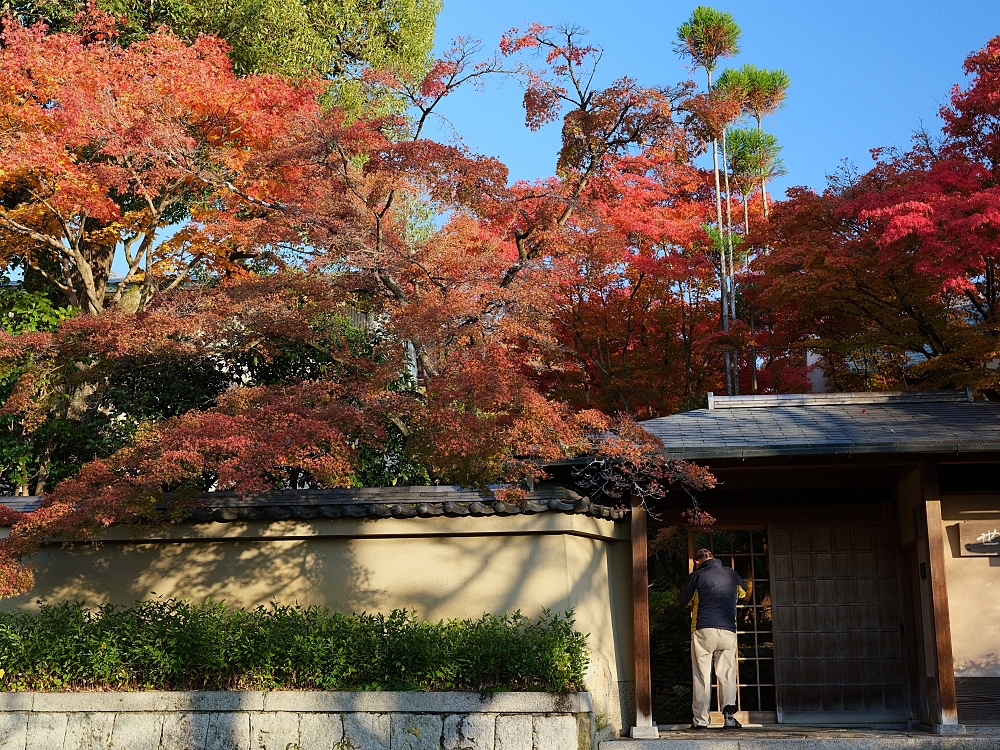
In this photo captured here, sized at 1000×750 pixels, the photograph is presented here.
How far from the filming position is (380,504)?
32.9 feet

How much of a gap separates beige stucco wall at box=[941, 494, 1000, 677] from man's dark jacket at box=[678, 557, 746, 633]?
2.42 metres

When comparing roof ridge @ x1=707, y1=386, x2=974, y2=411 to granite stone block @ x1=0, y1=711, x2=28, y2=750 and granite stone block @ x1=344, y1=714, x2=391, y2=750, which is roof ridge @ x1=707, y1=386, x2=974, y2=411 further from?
granite stone block @ x1=0, y1=711, x2=28, y2=750

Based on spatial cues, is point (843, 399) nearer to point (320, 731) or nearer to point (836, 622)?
point (836, 622)

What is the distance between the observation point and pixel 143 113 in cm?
1366

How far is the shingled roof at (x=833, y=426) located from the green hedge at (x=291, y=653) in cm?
230

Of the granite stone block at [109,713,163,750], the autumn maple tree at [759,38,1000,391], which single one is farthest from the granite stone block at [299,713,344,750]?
the autumn maple tree at [759,38,1000,391]

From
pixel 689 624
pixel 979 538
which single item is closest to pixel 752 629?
pixel 689 624

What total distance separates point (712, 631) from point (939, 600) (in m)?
2.18

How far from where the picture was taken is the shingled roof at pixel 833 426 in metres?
9.44

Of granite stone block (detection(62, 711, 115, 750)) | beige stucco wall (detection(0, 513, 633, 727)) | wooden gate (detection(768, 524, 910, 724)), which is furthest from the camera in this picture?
wooden gate (detection(768, 524, 910, 724))

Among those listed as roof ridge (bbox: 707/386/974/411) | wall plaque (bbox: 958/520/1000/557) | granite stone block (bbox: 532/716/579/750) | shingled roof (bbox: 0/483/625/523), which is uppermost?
roof ridge (bbox: 707/386/974/411)

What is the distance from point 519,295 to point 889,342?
7332 millimetres

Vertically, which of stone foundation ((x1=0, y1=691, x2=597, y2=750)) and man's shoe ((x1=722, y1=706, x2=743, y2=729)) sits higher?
stone foundation ((x1=0, y1=691, x2=597, y2=750))

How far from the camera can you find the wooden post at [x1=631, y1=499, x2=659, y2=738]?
965 cm
